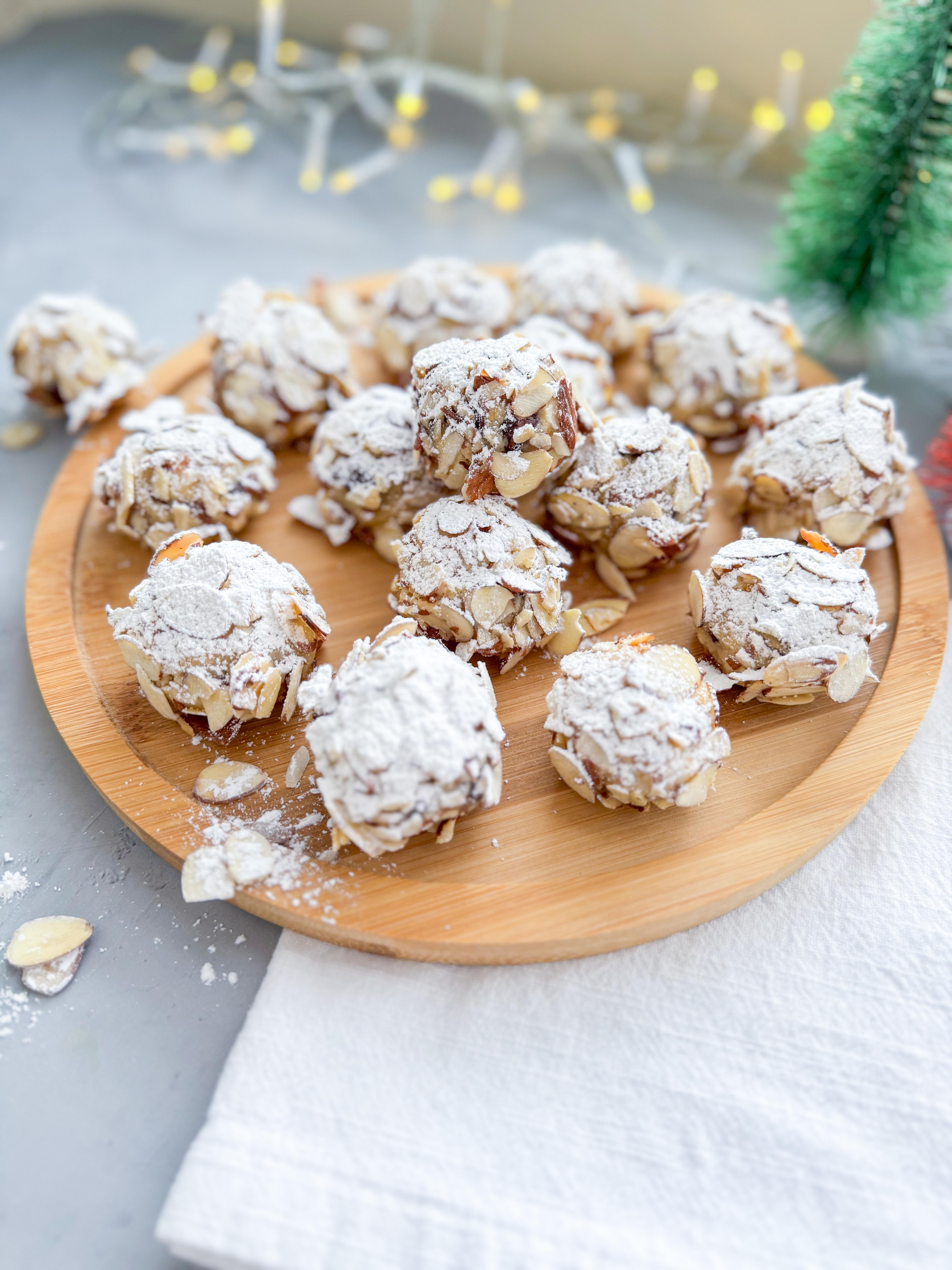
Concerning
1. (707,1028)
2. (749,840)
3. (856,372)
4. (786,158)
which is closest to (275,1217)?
(707,1028)

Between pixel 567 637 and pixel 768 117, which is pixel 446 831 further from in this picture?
pixel 768 117

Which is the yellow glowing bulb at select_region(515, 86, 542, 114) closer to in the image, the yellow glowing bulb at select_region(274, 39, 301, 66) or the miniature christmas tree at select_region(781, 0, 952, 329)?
the yellow glowing bulb at select_region(274, 39, 301, 66)

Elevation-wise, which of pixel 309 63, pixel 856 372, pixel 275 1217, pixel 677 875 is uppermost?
pixel 309 63

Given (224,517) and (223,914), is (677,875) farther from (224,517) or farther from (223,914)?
(224,517)

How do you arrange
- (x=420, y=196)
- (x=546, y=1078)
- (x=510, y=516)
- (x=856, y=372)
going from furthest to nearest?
1. (x=420, y=196)
2. (x=856, y=372)
3. (x=510, y=516)
4. (x=546, y=1078)

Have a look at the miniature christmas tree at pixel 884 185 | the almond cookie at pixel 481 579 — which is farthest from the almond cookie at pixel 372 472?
the miniature christmas tree at pixel 884 185

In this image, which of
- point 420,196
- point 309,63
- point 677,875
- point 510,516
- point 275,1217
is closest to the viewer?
point 275,1217

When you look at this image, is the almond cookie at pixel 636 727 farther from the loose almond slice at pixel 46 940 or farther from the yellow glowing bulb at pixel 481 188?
the yellow glowing bulb at pixel 481 188
